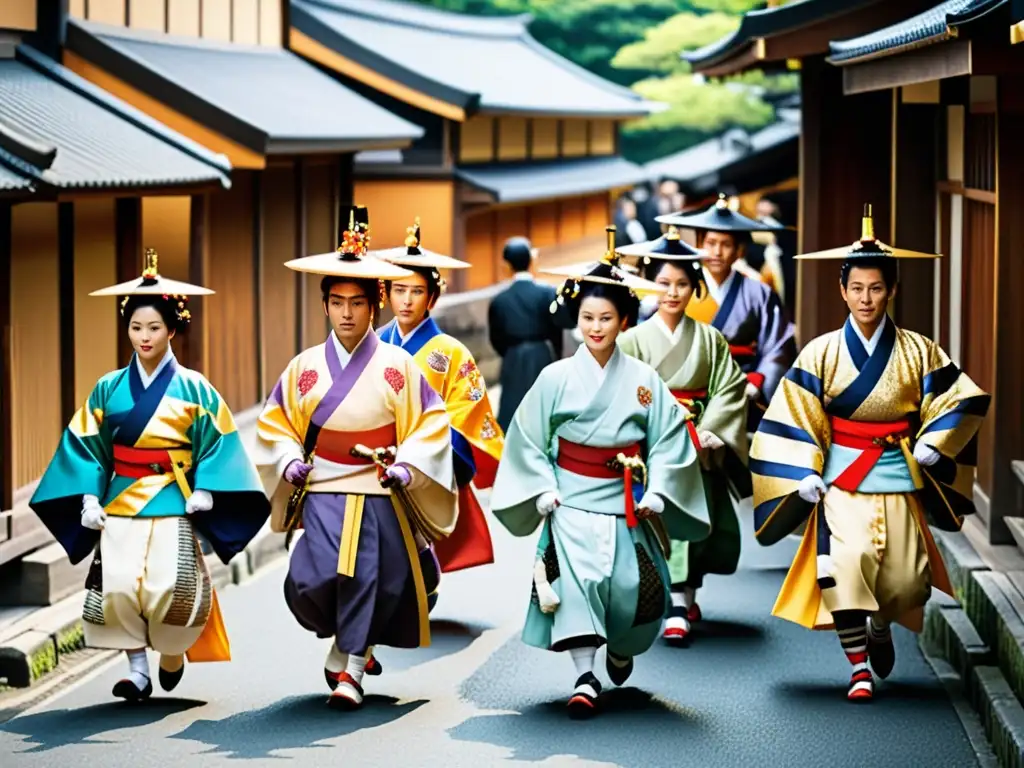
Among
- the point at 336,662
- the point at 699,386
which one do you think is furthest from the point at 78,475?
the point at 699,386

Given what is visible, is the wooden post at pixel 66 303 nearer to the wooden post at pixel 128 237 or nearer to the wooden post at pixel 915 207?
the wooden post at pixel 128 237

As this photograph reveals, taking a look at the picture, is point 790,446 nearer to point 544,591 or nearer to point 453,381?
point 544,591

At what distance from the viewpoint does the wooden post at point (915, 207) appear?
13.2 metres

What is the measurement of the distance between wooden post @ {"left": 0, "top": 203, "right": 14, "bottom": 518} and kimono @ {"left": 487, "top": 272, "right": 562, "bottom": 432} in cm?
652

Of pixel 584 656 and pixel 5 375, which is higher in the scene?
pixel 5 375

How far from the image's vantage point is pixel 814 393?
8.68 m

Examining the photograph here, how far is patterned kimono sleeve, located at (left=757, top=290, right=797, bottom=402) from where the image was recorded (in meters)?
11.4

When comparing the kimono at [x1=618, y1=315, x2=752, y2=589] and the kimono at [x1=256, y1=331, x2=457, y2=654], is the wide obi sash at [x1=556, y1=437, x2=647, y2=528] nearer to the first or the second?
the kimono at [x1=256, y1=331, x2=457, y2=654]

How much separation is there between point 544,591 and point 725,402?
228 centimetres

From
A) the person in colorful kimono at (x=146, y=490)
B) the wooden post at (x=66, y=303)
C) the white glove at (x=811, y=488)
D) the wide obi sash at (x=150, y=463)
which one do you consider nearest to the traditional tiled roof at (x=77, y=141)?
the wooden post at (x=66, y=303)

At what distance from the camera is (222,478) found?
27.3 ft

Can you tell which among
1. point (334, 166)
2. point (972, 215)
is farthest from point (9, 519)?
point (334, 166)

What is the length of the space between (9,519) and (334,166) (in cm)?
996

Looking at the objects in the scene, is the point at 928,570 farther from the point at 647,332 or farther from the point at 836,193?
the point at 836,193
